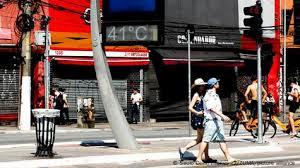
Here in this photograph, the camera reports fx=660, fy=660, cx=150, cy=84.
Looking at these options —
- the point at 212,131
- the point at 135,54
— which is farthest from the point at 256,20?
the point at 135,54

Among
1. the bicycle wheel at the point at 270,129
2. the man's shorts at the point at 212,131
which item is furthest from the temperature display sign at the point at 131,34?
the bicycle wheel at the point at 270,129

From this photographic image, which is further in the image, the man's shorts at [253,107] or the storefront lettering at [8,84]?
the storefront lettering at [8,84]

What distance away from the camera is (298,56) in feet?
155

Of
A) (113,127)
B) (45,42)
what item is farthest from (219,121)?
(45,42)

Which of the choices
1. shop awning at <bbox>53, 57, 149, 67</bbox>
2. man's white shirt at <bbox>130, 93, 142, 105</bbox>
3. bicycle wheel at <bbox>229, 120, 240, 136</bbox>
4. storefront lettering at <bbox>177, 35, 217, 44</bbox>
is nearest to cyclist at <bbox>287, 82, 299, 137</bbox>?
bicycle wheel at <bbox>229, 120, 240, 136</bbox>

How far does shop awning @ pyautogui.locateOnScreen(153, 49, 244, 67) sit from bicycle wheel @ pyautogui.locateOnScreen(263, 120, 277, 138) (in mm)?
11624

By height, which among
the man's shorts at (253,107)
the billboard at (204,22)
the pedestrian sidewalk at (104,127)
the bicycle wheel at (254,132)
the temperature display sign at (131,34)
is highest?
the billboard at (204,22)

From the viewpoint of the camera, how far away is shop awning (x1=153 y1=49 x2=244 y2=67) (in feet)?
104

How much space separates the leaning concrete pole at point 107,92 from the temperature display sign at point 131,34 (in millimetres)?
295

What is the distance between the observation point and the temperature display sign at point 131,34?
14391 mm

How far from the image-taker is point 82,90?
31.5 metres

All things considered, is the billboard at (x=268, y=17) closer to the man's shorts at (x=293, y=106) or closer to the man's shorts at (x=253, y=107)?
the man's shorts at (x=293, y=106)

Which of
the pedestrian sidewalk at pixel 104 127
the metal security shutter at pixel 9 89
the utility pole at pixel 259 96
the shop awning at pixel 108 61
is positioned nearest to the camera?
the utility pole at pixel 259 96

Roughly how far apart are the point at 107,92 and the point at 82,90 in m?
16.5
